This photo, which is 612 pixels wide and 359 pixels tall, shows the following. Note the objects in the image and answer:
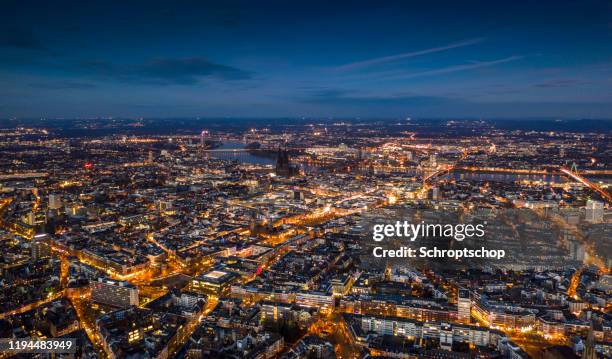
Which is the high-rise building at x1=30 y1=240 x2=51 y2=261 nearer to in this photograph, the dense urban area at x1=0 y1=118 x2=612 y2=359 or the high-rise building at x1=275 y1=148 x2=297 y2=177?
the dense urban area at x1=0 y1=118 x2=612 y2=359

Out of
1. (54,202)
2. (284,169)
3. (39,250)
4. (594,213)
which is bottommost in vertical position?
(39,250)

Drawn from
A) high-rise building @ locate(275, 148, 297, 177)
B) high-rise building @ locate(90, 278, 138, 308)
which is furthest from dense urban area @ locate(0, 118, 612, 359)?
high-rise building @ locate(275, 148, 297, 177)

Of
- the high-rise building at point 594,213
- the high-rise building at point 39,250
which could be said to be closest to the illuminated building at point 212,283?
the high-rise building at point 39,250

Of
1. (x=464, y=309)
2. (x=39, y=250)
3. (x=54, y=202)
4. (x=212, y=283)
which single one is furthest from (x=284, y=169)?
(x=464, y=309)

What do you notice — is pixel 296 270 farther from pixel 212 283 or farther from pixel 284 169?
pixel 284 169

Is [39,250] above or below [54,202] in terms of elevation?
below

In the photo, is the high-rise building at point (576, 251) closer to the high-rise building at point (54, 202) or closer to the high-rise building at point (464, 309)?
the high-rise building at point (464, 309)
